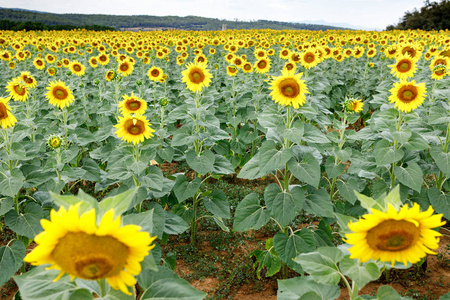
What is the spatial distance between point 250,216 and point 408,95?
1906 millimetres

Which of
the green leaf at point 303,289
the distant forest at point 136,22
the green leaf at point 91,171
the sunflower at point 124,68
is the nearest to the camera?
the green leaf at point 303,289

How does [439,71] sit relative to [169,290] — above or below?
above

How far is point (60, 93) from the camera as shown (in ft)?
14.3

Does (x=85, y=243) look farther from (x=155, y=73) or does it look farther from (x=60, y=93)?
(x=155, y=73)

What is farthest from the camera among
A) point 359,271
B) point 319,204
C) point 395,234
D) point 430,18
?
point 430,18

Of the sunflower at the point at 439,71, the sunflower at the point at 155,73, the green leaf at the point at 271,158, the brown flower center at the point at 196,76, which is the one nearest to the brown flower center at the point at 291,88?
the green leaf at the point at 271,158

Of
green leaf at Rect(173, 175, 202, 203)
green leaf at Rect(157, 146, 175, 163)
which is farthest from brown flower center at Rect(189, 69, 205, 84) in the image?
green leaf at Rect(173, 175, 202, 203)

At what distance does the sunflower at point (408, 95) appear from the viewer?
3.21 meters

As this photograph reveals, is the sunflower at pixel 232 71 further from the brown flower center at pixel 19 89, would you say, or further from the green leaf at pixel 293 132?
the green leaf at pixel 293 132

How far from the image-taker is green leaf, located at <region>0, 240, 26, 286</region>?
108 inches

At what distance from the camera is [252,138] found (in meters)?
5.87

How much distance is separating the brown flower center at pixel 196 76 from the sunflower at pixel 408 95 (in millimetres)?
2220

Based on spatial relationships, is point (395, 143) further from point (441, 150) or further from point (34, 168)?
point (34, 168)

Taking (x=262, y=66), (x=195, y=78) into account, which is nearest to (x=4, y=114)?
(x=195, y=78)
